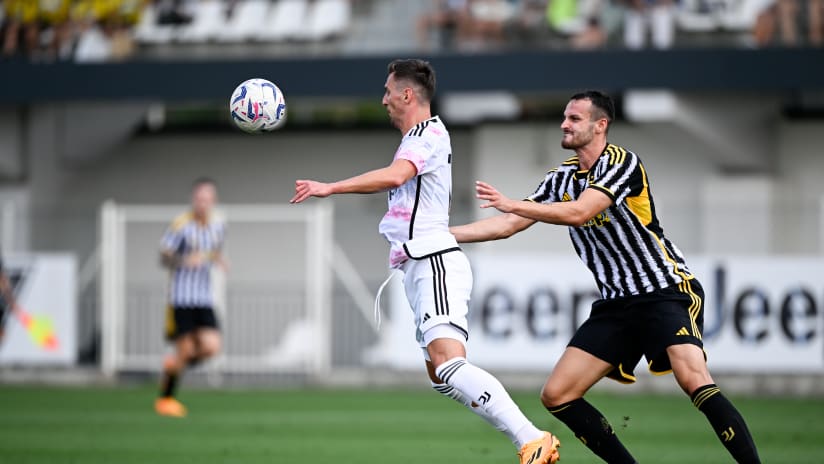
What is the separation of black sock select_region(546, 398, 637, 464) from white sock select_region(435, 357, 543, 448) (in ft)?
1.53

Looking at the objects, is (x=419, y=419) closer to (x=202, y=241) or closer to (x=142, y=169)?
(x=202, y=241)

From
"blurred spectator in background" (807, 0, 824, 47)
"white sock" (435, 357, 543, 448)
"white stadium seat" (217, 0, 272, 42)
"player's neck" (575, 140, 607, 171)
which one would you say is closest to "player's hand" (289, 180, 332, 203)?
"white sock" (435, 357, 543, 448)

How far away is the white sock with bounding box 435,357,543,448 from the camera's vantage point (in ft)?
26.5

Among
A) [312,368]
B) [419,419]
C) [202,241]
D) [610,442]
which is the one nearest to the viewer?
[610,442]

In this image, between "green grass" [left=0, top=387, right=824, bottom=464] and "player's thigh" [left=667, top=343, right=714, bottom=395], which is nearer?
"player's thigh" [left=667, top=343, right=714, bottom=395]

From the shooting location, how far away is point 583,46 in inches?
853

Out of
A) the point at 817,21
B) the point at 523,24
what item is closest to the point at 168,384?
the point at 523,24

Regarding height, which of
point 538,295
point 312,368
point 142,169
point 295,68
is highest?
point 295,68

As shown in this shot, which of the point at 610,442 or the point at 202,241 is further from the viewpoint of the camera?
the point at 202,241

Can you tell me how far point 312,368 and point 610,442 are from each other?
12188 millimetres

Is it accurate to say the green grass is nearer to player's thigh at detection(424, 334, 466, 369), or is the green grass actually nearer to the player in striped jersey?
the player in striped jersey

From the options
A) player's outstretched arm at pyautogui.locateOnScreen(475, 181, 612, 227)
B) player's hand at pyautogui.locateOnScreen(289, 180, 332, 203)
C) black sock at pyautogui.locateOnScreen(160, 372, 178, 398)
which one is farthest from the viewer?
black sock at pyautogui.locateOnScreen(160, 372, 178, 398)

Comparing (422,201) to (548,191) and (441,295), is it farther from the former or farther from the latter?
(548,191)

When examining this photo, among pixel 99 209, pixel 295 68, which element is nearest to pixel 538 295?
pixel 295 68
